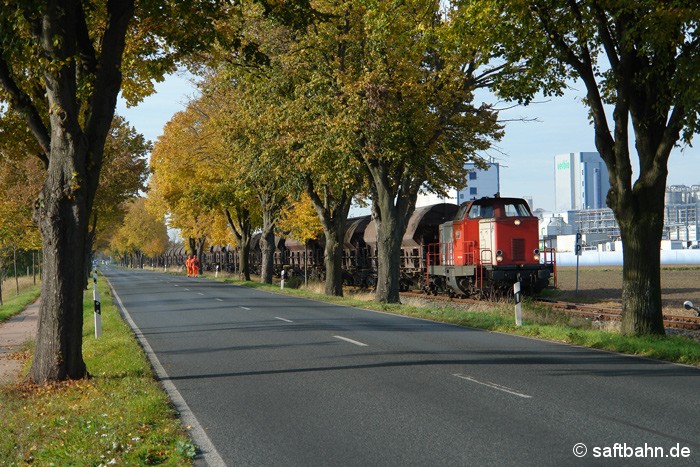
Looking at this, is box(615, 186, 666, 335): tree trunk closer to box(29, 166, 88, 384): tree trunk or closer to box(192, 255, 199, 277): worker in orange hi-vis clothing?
box(29, 166, 88, 384): tree trunk

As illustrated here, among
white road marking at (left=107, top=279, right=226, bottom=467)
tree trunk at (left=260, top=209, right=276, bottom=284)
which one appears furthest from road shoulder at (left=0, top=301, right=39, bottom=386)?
tree trunk at (left=260, top=209, right=276, bottom=284)

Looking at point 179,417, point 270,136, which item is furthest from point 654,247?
point 270,136

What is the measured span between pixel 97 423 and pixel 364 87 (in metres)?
15.3

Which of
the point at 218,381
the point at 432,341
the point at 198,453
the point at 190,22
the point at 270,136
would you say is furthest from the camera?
the point at 270,136

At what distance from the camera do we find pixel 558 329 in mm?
15492

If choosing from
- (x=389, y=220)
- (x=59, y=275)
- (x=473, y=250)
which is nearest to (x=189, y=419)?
(x=59, y=275)

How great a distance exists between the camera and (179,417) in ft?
26.9

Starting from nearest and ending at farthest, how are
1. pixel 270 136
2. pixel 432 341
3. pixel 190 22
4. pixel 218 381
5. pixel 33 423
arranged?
pixel 33 423 < pixel 218 381 < pixel 190 22 < pixel 432 341 < pixel 270 136

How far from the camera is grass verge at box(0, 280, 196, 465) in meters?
6.60

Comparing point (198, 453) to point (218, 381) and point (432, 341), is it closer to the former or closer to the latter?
point (218, 381)

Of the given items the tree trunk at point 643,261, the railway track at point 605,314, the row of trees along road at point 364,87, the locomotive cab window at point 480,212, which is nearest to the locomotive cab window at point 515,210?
the locomotive cab window at point 480,212

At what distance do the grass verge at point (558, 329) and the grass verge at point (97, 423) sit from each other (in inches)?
308

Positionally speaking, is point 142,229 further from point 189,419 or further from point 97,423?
point 97,423

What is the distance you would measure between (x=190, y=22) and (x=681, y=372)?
349 inches
